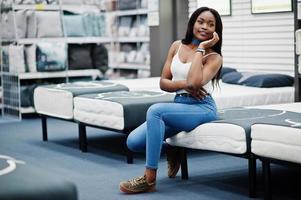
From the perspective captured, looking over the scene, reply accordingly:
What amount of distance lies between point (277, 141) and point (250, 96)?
2.14 m

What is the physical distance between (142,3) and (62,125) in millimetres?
3491

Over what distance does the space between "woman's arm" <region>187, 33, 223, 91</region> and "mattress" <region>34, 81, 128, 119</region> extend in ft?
6.86

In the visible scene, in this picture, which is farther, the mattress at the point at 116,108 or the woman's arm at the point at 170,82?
the mattress at the point at 116,108

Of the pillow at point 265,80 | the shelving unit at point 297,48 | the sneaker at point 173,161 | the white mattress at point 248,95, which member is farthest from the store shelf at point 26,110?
the sneaker at point 173,161

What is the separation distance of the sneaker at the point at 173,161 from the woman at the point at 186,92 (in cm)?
20

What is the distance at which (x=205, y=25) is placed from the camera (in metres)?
4.42

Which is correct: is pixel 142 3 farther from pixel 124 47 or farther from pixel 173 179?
pixel 173 179

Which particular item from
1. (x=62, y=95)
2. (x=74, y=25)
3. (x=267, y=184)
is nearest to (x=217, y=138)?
(x=267, y=184)

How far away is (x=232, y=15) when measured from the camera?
7.76m

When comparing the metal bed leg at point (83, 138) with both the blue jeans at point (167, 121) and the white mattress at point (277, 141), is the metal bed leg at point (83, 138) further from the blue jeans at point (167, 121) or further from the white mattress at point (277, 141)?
the white mattress at point (277, 141)

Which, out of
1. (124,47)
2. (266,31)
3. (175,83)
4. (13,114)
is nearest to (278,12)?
(266,31)

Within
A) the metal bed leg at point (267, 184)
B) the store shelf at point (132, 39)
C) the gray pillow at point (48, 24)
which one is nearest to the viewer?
the metal bed leg at point (267, 184)

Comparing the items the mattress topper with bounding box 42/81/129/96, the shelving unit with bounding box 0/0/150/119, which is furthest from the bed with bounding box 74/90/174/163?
the shelving unit with bounding box 0/0/150/119

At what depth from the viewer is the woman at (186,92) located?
426 centimetres
